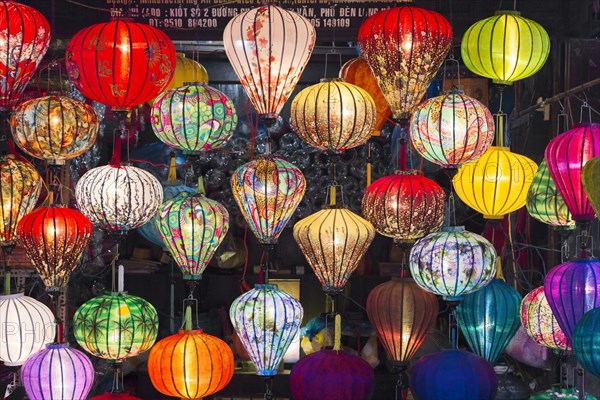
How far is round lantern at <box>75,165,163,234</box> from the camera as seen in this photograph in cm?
424

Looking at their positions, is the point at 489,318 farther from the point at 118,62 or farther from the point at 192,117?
the point at 118,62

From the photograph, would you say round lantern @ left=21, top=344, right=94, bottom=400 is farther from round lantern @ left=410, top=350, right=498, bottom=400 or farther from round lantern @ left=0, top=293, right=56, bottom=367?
round lantern @ left=410, top=350, right=498, bottom=400

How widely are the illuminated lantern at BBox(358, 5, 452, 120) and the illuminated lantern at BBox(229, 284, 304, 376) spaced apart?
0.89 meters

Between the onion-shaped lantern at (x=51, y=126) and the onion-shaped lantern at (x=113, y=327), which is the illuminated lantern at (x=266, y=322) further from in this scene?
the onion-shaped lantern at (x=51, y=126)

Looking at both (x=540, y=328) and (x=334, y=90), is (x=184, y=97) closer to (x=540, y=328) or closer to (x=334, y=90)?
(x=334, y=90)

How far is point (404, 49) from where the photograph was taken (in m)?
4.02

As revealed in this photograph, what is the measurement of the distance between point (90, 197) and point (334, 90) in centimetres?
104

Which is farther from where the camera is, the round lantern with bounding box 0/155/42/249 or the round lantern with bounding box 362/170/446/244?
the round lantern with bounding box 0/155/42/249

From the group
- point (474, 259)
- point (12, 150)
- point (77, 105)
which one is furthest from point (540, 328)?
point (12, 150)

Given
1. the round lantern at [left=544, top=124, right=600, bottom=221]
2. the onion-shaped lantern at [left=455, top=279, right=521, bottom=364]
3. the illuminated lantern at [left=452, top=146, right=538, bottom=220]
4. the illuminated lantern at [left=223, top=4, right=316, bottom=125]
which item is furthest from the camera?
the onion-shaped lantern at [left=455, top=279, right=521, bottom=364]

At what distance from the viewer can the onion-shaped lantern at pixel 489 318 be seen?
4375 millimetres

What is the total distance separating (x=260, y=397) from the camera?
6016 mm

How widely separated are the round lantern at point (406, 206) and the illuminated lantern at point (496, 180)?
5.1 inches

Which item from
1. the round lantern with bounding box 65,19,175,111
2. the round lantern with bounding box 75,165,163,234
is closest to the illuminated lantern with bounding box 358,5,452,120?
the round lantern with bounding box 65,19,175,111
